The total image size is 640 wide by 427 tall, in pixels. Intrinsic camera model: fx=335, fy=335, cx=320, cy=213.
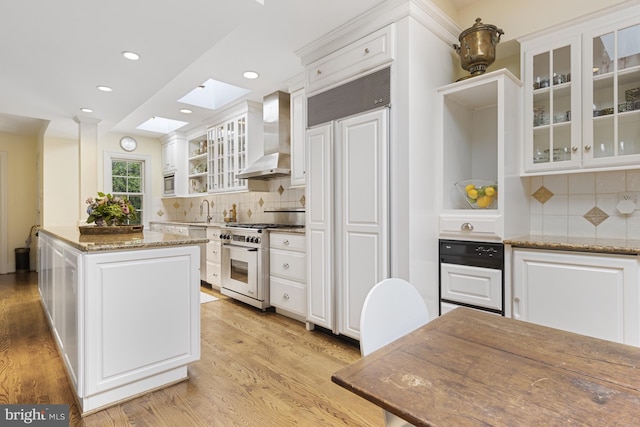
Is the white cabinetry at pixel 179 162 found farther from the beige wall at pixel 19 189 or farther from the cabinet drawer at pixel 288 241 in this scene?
the cabinet drawer at pixel 288 241

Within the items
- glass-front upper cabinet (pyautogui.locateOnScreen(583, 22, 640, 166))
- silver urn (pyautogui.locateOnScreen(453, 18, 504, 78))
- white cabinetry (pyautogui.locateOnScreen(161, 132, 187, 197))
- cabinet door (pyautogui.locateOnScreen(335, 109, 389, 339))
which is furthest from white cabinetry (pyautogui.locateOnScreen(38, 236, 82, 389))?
white cabinetry (pyautogui.locateOnScreen(161, 132, 187, 197))

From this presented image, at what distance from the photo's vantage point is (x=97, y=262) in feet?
5.87

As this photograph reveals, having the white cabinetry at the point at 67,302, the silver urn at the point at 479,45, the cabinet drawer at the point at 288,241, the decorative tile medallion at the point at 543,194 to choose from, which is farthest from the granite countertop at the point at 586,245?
the white cabinetry at the point at 67,302

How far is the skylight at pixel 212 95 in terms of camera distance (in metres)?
4.43

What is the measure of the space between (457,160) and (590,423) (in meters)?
2.25

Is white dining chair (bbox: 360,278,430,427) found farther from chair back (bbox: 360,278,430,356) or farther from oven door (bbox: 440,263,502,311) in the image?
oven door (bbox: 440,263,502,311)

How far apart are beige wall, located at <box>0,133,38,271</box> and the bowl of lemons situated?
7.20 meters

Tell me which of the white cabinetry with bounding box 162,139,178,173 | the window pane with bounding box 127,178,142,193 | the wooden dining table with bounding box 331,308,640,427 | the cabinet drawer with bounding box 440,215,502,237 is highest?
the white cabinetry with bounding box 162,139,178,173

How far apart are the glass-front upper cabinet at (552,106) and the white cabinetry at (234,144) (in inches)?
123

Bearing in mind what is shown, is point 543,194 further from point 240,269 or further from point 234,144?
point 234,144

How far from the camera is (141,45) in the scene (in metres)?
2.39

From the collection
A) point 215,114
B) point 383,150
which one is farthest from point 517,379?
point 215,114

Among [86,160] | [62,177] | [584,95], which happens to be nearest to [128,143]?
[62,177]

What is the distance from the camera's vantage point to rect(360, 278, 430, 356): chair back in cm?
105
